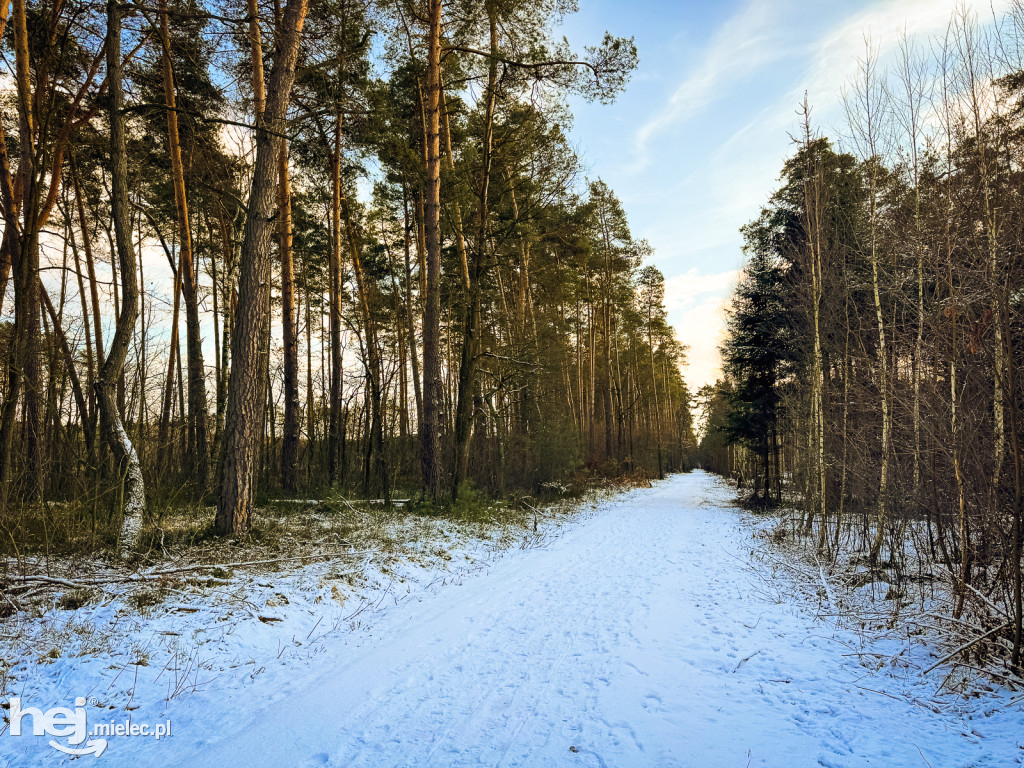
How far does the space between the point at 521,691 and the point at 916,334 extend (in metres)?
9.09

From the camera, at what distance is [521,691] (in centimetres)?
361

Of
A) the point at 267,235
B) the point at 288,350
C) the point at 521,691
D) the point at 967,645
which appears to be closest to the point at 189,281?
the point at 288,350

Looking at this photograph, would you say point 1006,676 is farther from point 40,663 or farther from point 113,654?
point 40,663

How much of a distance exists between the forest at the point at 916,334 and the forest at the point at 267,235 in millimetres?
5495

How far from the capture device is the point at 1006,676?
3.56 metres

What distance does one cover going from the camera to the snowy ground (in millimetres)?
2854

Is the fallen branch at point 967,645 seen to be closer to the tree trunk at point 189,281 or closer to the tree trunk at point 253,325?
the tree trunk at point 253,325

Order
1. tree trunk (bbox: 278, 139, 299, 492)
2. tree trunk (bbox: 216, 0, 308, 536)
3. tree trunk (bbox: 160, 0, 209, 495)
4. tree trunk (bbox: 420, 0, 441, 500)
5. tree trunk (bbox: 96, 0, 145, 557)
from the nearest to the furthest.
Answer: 1. tree trunk (bbox: 96, 0, 145, 557)
2. tree trunk (bbox: 216, 0, 308, 536)
3. tree trunk (bbox: 160, 0, 209, 495)
4. tree trunk (bbox: 420, 0, 441, 500)
5. tree trunk (bbox: 278, 139, 299, 492)

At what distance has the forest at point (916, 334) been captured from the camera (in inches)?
179

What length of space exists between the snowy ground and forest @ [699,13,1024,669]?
1.19 m

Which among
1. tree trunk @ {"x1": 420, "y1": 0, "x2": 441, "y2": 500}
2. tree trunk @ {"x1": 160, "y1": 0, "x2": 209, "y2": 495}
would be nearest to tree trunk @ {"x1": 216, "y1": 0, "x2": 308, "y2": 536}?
tree trunk @ {"x1": 160, "y1": 0, "x2": 209, "y2": 495}

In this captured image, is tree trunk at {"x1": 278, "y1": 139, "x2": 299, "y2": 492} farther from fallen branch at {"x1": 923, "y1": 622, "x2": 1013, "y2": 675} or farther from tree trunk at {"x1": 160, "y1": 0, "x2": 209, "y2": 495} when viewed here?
fallen branch at {"x1": 923, "y1": 622, "x2": 1013, "y2": 675}

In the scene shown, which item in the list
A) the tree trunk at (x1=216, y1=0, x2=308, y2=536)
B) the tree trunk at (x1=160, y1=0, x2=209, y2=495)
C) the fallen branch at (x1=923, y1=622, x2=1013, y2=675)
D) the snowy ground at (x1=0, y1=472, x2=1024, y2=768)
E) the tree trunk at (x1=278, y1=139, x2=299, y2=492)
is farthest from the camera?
the tree trunk at (x1=278, y1=139, x2=299, y2=492)

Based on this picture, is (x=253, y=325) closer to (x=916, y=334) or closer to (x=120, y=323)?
(x=120, y=323)
